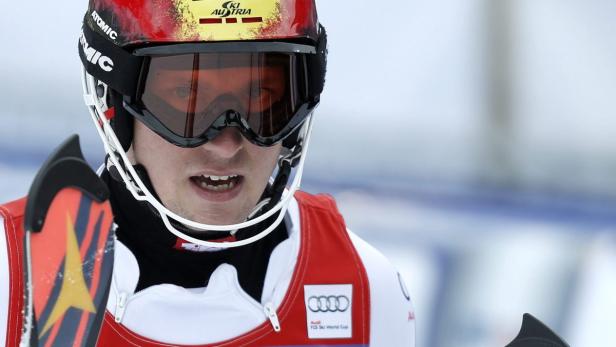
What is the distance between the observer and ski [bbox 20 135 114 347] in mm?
1989

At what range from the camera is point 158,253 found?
270 cm

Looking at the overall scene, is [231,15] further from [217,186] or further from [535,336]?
[535,336]

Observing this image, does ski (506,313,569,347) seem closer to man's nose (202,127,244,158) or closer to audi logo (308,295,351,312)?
audi logo (308,295,351,312)

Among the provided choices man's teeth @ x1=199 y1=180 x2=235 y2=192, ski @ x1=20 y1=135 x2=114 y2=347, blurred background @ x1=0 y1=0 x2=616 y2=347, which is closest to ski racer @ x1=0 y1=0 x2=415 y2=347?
man's teeth @ x1=199 y1=180 x2=235 y2=192

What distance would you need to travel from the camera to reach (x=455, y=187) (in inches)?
185

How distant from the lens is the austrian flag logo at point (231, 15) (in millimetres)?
2545

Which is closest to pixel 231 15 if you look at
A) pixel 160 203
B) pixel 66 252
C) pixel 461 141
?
pixel 160 203

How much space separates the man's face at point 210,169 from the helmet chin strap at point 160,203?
28mm

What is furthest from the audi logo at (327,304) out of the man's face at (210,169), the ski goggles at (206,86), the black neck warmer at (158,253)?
the ski goggles at (206,86)

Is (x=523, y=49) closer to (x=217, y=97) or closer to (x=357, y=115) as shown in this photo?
(x=357, y=115)

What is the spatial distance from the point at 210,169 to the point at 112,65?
31cm

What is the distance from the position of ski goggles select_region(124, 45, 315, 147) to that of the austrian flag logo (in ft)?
0.20

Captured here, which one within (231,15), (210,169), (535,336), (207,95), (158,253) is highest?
(231,15)

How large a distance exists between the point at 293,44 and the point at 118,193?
50 centimetres
